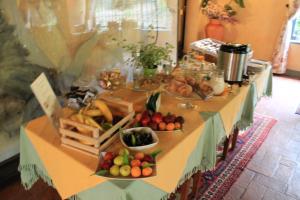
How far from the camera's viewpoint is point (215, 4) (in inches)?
191

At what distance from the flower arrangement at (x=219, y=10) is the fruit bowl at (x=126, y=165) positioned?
4.24 m

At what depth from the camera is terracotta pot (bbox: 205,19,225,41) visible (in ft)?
15.9

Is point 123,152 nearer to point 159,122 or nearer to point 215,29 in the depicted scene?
point 159,122

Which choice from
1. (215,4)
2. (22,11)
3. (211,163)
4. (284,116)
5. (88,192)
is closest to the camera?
(88,192)

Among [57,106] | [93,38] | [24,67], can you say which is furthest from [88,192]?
[93,38]

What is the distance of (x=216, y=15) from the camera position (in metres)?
4.77

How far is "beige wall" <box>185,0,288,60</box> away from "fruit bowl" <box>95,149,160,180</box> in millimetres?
4260

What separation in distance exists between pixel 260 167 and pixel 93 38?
1876mm

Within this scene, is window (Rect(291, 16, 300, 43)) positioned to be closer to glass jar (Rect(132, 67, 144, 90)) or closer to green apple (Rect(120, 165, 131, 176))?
glass jar (Rect(132, 67, 144, 90))

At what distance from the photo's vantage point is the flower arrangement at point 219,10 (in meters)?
4.65

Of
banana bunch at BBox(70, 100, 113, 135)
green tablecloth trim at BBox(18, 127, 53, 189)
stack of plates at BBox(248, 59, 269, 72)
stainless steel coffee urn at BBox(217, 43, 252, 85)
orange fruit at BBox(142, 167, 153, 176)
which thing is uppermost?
stainless steel coffee urn at BBox(217, 43, 252, 85)

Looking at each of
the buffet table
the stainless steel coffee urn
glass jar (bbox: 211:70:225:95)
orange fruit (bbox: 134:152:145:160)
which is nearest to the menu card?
the buffet table

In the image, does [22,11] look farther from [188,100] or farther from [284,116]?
[284,116]

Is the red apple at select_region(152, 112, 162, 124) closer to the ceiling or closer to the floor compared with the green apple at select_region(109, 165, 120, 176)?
closer to the ceiling
